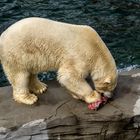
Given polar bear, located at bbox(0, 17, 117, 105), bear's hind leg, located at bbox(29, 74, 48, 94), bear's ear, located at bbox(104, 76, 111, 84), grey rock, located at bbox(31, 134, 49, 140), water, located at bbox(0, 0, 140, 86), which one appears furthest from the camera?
water, located at bbox(0, 0, 140, 86)

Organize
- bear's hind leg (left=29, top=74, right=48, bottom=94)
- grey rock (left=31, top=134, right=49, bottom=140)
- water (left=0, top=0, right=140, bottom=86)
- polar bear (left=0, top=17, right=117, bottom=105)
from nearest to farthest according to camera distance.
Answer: polar bear (left=0, top=17, right=117, bottom=105), grey rock (left=31, top=134, right=49, bottom=140), bear's hind leg (left=29, top=74, right=48, bottom=94), water (left=0, top=0, right=140, bottom=86)

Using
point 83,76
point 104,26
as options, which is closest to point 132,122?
point 83,76

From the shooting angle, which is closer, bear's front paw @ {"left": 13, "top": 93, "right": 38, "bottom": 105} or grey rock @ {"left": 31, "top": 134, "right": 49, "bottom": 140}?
grey rock @ {"left": 31, "top": 134, "right": 49, "bottom": 140}

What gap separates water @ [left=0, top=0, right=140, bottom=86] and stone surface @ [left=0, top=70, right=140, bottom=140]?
337cm

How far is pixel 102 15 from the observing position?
12.6 meters

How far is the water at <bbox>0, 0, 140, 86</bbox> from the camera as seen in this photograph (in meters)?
11.0

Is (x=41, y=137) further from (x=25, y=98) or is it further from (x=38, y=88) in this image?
(x=38, y=88)

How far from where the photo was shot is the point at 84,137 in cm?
696

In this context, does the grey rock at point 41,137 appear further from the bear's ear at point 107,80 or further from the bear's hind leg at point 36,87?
the bear's ear at point 107,80

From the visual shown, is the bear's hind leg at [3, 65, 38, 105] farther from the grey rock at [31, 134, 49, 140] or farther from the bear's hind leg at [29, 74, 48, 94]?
the grey rock at [31, 134, 49, 140]

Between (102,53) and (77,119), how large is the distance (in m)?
0.91

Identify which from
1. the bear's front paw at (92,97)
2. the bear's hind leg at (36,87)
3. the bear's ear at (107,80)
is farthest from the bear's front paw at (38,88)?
the bear's ear at (107,80)

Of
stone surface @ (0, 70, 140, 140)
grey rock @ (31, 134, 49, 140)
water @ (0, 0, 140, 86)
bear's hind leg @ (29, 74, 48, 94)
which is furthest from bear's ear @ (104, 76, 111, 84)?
water @ (0, 0, 140, 86)

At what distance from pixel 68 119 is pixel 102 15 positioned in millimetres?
6220
